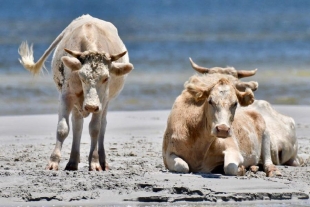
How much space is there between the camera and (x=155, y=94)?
19.5 metres

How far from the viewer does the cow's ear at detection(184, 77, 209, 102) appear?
9.93 meters

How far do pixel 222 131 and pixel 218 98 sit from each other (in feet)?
1.56

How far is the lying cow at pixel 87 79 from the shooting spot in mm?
9906

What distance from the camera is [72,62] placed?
9.92 m

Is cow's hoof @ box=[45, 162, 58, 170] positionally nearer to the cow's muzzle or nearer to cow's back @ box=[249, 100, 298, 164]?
the cow's muzzle

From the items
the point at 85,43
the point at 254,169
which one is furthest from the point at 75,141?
the point at 254,169

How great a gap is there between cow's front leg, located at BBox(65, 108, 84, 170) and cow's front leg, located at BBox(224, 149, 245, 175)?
1.71 metres

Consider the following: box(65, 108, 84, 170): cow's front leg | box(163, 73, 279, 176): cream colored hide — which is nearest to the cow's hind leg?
box(163, 73, 279, 176): cream colored hide

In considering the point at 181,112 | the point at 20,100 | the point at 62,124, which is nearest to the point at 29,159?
the point at 62,124

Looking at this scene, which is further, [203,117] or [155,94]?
[155,94]

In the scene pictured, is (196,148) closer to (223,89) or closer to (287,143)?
(223,89)

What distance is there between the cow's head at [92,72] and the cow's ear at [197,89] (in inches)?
34.9

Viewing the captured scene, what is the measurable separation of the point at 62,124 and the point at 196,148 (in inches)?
60.6

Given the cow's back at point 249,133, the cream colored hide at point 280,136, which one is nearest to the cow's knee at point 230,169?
the cow's back at point 249,133
